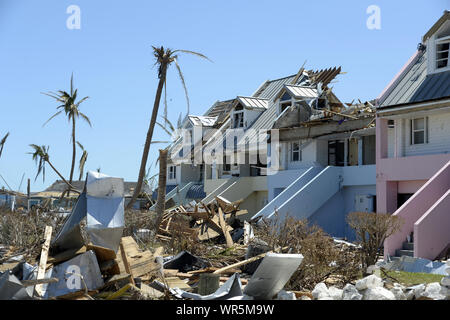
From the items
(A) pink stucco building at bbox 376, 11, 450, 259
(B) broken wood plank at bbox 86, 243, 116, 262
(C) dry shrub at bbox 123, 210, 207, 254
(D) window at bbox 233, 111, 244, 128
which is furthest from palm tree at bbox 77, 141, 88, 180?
(B) broken wood plank at bbox 86, 243, 116, 262

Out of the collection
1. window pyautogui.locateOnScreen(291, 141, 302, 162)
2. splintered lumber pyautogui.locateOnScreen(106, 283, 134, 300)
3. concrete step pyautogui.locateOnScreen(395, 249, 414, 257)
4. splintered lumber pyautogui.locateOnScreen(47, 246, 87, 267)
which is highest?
window pyautogui.locateOnScreen(291, 141, 302, 162)

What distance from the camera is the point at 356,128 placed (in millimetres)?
27656

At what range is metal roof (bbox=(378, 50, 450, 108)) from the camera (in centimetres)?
2236

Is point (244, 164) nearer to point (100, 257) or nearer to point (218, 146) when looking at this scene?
point (218, 146)

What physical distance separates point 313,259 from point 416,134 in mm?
12442

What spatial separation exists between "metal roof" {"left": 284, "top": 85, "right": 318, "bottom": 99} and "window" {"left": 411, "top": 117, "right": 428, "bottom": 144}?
954 cm

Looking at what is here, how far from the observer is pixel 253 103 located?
1521 inches

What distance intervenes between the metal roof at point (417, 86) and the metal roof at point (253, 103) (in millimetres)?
14160

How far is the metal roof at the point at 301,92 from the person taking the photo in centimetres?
3309

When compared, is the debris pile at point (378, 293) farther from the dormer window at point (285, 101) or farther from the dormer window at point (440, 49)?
the dormer window at point (285, 101)

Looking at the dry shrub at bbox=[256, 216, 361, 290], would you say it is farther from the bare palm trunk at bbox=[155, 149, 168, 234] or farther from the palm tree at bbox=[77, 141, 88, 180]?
the palm tree at bbox=[77, 141, 88, 180]

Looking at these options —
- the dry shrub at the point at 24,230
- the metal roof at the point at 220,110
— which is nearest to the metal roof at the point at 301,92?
the metal roof at the point at 220,110

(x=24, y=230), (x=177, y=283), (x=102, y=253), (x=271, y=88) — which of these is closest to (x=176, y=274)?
(x=177, y=283)

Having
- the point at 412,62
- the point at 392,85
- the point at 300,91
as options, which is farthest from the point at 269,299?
the point at 300,91
